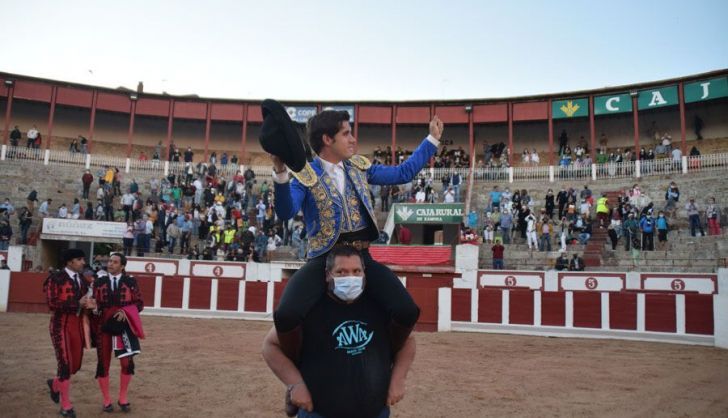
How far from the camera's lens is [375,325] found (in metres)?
2.46

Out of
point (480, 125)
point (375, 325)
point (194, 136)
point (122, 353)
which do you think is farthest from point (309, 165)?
point (194, 136)

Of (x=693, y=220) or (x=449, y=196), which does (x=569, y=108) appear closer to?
(x=449, y=196)

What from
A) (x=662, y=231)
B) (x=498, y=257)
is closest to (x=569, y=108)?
(x=662, y=231)

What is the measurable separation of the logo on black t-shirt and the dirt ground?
144 inches

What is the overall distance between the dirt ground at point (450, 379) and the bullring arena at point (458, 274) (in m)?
0.04

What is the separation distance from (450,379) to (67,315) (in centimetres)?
445

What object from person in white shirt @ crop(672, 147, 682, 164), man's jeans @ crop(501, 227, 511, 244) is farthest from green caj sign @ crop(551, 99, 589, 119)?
man's jeans @ crop(501, 227, 511, 244)

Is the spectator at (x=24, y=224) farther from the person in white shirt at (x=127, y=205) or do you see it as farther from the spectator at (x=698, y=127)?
the spectator at (x=698, y=127)

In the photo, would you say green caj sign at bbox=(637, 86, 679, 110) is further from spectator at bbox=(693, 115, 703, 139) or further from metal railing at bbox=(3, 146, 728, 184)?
metal railing at bbox=(3, 146, 728, 184)

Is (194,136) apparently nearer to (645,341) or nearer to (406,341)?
(645,341)

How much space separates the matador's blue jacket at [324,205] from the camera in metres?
2.78

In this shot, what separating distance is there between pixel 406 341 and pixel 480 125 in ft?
92.8

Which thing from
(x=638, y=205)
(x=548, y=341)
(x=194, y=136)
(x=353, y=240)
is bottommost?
(x=548, y=341)

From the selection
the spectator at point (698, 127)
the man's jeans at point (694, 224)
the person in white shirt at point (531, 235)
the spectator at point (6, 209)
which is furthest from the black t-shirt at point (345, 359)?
the spectator at point (698, 127)
